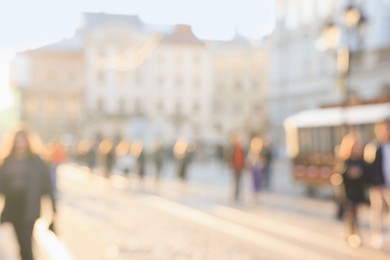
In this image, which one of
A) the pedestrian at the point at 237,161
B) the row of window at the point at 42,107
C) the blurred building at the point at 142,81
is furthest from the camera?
the row of window at the point at 42,107

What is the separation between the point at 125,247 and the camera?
1052 cm

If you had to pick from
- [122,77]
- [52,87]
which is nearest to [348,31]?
[122,77]

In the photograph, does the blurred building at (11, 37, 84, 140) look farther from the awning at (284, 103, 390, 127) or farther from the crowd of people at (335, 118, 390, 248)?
the crowd of people at (335, 118, 390, 248)

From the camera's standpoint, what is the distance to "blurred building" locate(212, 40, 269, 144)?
287ft

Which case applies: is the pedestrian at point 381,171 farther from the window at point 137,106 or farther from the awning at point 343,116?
the window at point 137,106

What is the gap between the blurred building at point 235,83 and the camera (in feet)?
287

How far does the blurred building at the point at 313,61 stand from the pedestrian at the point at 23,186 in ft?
106

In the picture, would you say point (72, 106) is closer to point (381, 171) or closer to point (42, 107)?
point (42, 107)

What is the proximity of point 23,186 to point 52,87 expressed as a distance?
86357 mm

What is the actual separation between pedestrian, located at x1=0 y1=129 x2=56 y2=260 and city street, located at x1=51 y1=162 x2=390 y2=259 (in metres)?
2.79

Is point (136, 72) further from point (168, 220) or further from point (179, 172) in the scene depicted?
point (168, 220)

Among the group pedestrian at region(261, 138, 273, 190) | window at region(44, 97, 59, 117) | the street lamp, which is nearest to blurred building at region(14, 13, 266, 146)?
window at region(44, 97, 59, 117)

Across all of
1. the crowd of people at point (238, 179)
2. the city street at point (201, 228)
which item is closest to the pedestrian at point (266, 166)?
the city street at point (201, 228)

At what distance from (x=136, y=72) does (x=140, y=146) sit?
2404 inches
